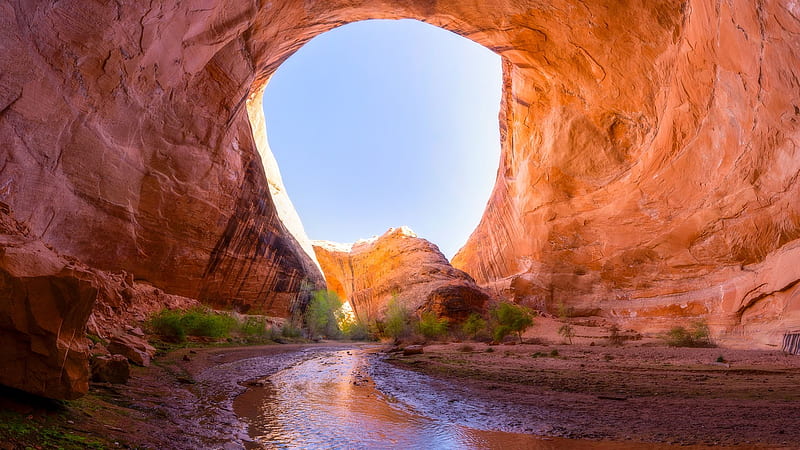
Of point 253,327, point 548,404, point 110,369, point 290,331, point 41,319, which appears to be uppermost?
point 41,319

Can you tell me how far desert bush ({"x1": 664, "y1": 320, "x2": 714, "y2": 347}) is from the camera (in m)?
13.5

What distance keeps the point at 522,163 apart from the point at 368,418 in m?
26.0

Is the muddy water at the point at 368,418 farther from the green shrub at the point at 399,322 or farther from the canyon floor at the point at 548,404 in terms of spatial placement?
the green shrub at the point at 399,322

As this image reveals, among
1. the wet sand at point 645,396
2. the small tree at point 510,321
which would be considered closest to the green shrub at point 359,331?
the small tree at point 510,321

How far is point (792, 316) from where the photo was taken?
11.7 m

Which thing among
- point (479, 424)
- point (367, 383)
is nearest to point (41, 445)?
point (479, 424)

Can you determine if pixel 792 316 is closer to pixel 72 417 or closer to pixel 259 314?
pixel 72 417

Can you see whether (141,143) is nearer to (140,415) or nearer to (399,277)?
(140,415)

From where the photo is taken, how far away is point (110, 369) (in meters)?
5.13

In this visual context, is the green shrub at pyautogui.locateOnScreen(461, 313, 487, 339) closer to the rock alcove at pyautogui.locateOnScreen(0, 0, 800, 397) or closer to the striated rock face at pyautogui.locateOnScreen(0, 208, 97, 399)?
the rock alcove at pyautogui.locateOnScreen(0, 0, 800, 397)

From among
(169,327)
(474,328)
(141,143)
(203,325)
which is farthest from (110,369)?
(474,328)

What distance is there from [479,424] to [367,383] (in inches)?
143

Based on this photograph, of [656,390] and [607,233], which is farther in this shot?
[607,233]

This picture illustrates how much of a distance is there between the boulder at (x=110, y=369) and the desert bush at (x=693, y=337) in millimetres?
15527
